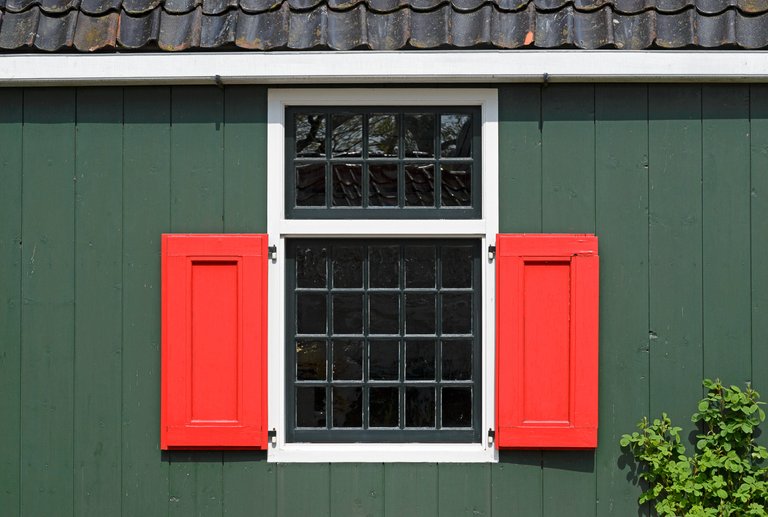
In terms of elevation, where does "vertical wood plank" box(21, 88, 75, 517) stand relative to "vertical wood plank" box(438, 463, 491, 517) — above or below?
above

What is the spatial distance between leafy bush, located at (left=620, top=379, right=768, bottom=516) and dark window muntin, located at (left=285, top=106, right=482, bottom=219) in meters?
1.37

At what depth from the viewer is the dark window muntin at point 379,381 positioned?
3703mm

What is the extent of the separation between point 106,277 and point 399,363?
4.85ft

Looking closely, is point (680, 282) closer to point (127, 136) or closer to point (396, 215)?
point (396, 215)

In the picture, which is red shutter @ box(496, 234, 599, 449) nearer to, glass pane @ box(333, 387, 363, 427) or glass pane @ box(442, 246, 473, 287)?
glass pane @ box(442, 246, 473, 287)

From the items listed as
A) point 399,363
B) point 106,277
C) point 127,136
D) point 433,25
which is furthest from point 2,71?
point 399,363

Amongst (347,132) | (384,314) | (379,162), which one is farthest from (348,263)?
(347,132)

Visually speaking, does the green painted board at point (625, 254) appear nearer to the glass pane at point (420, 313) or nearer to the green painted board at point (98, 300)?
the glass pane at point (420, 313)

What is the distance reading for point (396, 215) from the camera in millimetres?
3688

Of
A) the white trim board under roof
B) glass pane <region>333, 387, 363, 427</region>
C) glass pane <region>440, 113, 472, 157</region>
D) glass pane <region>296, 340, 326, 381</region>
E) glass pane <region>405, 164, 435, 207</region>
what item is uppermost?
the white trim board under roof

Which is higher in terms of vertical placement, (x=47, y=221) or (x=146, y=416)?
(x=47, y=221)

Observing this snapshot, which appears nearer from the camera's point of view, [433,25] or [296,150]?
[433,25]

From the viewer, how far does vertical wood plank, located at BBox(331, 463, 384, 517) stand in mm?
3666

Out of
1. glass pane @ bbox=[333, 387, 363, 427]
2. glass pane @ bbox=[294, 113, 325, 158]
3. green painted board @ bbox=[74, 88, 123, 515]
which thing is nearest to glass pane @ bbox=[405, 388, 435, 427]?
glass pane @ bbox=[333, 387, 363, 427]
